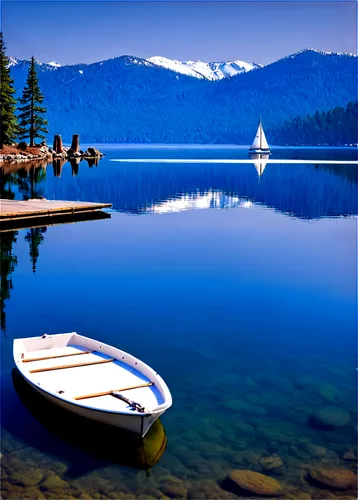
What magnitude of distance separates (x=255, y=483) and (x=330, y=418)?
9.56 ft

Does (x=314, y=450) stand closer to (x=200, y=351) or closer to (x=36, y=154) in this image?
(x=200, y=351)

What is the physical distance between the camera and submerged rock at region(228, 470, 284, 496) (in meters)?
10.9

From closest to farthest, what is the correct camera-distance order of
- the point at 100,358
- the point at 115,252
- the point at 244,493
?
the point at 244,493
the point at 100,358
the point at 115,252

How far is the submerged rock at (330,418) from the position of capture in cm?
1312

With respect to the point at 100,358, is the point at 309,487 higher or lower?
lower

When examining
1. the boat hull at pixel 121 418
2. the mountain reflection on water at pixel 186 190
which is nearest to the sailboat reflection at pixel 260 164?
the mountain reflection on water at pixel 186 190

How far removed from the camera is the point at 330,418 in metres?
13.4

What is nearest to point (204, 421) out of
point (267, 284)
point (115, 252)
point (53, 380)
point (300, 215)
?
point (53, 380)

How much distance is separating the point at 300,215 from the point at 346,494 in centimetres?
4167

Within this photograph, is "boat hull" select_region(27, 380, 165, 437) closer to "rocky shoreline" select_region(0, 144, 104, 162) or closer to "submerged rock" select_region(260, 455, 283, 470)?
"submerged rock" select_region(260, 455, 283, 470)

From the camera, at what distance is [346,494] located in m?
10.9

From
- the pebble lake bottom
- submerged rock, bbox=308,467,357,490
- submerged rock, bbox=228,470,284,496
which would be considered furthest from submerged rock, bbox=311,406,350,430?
submerged rock, bbox=228,470,284,496

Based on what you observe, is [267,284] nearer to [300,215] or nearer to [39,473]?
[39,473]

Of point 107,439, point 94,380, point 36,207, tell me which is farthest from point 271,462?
point 36,207
